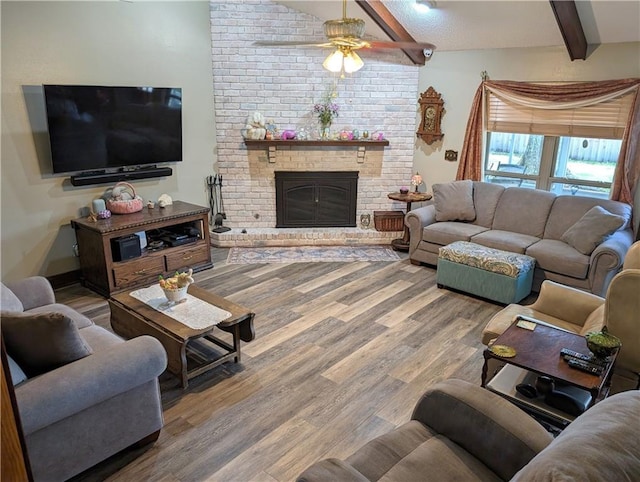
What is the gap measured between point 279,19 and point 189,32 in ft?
3.70

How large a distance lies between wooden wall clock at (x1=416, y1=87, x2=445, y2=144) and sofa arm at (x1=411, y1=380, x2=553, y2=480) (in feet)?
15.2

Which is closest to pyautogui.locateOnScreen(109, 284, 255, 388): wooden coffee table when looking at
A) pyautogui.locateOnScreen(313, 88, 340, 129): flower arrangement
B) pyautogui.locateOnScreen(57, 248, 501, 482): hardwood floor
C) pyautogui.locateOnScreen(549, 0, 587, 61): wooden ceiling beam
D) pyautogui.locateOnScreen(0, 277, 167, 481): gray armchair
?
pyautogui.locateOnScreen(57, 248, 501, 482): hardwood floor

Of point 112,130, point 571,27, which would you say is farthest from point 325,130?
point 571,27

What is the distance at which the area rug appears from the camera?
18.3 ft

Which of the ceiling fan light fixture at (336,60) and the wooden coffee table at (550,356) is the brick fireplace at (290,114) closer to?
the ceiling fan light fixture at (336,60)

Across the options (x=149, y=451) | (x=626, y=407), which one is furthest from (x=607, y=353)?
(x=149, y=451)

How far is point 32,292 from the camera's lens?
324 centimetres

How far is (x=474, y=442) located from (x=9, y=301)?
2754mm

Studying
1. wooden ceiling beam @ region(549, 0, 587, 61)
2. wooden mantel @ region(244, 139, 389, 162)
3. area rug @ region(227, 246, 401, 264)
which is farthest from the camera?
wooden mantel @ region(244, 139, 389, 162)

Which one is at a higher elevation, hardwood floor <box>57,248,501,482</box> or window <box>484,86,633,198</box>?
window <box>484,86,633,198</box>

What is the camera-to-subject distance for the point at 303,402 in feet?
9.74

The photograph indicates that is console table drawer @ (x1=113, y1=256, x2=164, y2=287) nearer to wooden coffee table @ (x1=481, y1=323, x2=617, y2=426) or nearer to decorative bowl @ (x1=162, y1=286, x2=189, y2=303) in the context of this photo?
decorative bowl @ (x1=162, y1=286, x2=189, y2=303)

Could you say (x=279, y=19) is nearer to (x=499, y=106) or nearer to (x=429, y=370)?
(x=499, y=106)

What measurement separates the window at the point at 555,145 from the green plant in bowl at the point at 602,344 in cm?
327
